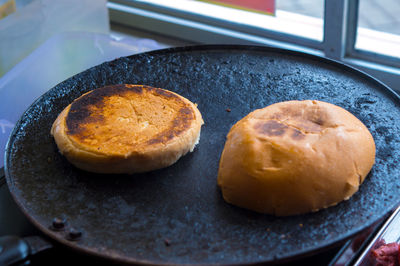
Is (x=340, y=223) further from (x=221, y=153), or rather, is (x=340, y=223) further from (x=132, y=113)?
(x=132, y=113)

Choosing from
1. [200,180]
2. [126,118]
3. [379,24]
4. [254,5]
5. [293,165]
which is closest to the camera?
[293,165]

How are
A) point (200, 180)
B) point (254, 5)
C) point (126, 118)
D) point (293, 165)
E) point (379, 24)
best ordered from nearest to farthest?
point (293, 165) → point (200, 180) → point (126, 118) → point (379, 24) → point (254, 5)

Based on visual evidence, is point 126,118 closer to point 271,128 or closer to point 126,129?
point 126,129

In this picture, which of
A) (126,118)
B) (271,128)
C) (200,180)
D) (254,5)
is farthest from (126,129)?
(254,5)

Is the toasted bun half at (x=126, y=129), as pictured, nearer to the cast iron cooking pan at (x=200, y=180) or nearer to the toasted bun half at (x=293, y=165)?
the cast iron cooking pan at (x=200, y=180)

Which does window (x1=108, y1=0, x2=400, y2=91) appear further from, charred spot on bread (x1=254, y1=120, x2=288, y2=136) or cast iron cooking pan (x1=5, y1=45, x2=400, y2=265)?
charred spot on bread (x1=254, y1=120, x2=288, y2=136)

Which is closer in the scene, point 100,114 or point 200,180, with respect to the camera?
point 200,180

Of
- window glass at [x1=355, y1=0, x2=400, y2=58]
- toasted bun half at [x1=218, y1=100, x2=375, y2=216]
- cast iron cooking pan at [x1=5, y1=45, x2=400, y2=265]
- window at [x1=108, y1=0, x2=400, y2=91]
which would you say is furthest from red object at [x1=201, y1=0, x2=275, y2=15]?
toasted bun half at [x1=218, y1=100, x2=375, y2=216]
